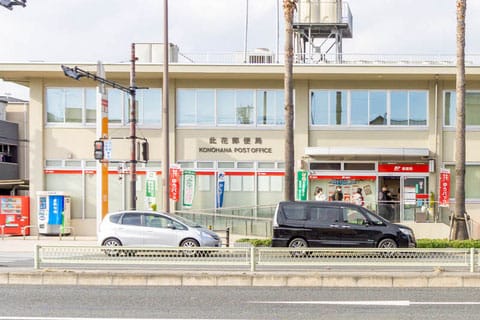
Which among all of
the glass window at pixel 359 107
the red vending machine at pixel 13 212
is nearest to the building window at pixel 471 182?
the glass window at pixel 359 107

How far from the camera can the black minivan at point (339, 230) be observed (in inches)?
861

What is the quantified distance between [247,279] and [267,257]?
34.7 inches

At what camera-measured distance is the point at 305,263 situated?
46.3 ft

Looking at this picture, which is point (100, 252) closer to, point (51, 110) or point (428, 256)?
point (428, 256)

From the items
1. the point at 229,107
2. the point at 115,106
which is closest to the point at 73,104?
the point at 115,106

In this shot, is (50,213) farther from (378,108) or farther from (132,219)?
(378,108)

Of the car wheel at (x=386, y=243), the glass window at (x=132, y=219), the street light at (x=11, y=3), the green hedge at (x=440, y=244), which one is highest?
the street light at (x=11, y=3)

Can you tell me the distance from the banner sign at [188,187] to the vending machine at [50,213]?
5.27 m

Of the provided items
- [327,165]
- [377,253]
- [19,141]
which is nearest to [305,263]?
[377,253]

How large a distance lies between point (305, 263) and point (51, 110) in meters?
22.1

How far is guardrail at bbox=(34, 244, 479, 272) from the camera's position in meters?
14.1

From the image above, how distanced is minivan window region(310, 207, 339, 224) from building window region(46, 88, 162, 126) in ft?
42.6

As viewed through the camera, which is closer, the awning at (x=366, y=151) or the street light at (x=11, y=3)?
the street light at (x=11, y=3)

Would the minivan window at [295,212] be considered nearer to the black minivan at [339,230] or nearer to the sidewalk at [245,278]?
the black minivan at [339,230]
